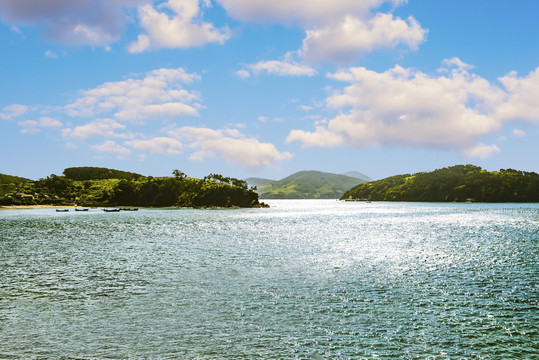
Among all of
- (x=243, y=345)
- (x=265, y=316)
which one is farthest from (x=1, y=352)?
(x=265, y=316)

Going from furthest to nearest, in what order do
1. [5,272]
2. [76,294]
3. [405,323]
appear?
[5,272] → [76,294] → [405,323]

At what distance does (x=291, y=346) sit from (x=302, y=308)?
8.82m

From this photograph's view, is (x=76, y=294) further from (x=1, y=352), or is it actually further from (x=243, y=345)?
(x=243, y=345)

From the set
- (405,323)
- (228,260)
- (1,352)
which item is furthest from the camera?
(228,260)

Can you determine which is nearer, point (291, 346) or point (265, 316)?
point (291, 346)

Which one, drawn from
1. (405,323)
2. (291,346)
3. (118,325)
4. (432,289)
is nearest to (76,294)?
(118,325)

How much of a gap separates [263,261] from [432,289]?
92.3ft

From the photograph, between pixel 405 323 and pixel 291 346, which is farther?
pixel 405 323

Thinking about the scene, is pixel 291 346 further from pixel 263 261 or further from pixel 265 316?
pixel 263 261

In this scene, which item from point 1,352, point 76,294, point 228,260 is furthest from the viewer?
point 228,260

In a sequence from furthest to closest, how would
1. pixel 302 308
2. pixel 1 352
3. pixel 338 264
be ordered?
pixel 338 264 → pixel 302 308 → pixel 1 352

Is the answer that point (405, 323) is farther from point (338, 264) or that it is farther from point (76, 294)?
point (76, 294)

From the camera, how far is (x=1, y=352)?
78.3 ft

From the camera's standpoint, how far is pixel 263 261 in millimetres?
61094
